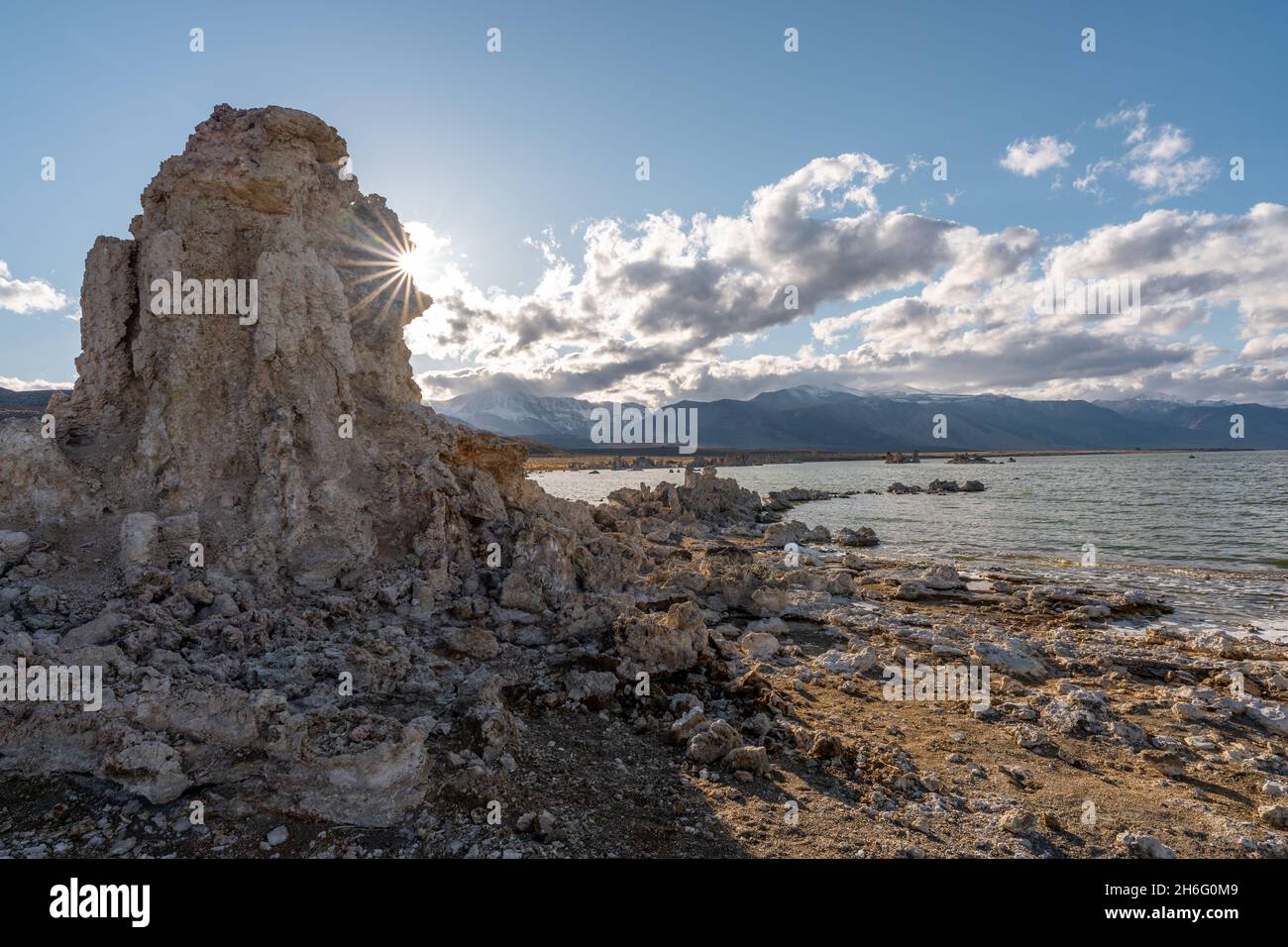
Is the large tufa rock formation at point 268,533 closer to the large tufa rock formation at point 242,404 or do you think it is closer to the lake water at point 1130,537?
the large tufa rock formation at point 242,404

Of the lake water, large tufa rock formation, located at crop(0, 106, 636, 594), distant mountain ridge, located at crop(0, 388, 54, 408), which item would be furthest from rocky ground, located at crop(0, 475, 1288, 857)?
distant mountain ridge, located at crop(0, 388, 54, 408)

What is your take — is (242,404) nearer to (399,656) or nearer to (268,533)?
(268,533)

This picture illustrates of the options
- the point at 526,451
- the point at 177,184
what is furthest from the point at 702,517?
the point at 177,184

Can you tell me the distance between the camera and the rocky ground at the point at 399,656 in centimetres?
580

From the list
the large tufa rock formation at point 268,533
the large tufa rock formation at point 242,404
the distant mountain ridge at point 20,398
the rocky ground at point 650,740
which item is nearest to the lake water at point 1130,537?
the rocky ground at point 650,740

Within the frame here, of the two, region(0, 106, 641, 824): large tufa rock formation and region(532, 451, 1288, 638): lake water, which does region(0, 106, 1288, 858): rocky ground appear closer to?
region(0, 106, 641, 824): large tufa rock formation

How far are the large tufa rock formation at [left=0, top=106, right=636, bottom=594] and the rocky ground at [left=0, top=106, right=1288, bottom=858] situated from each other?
6 cm

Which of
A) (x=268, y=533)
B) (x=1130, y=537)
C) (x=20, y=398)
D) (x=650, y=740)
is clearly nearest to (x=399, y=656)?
(x=650, y=740)

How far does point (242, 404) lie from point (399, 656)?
6.73 meters

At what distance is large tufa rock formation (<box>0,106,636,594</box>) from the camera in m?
10.6

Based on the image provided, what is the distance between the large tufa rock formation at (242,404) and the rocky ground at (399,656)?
0.06 meters
